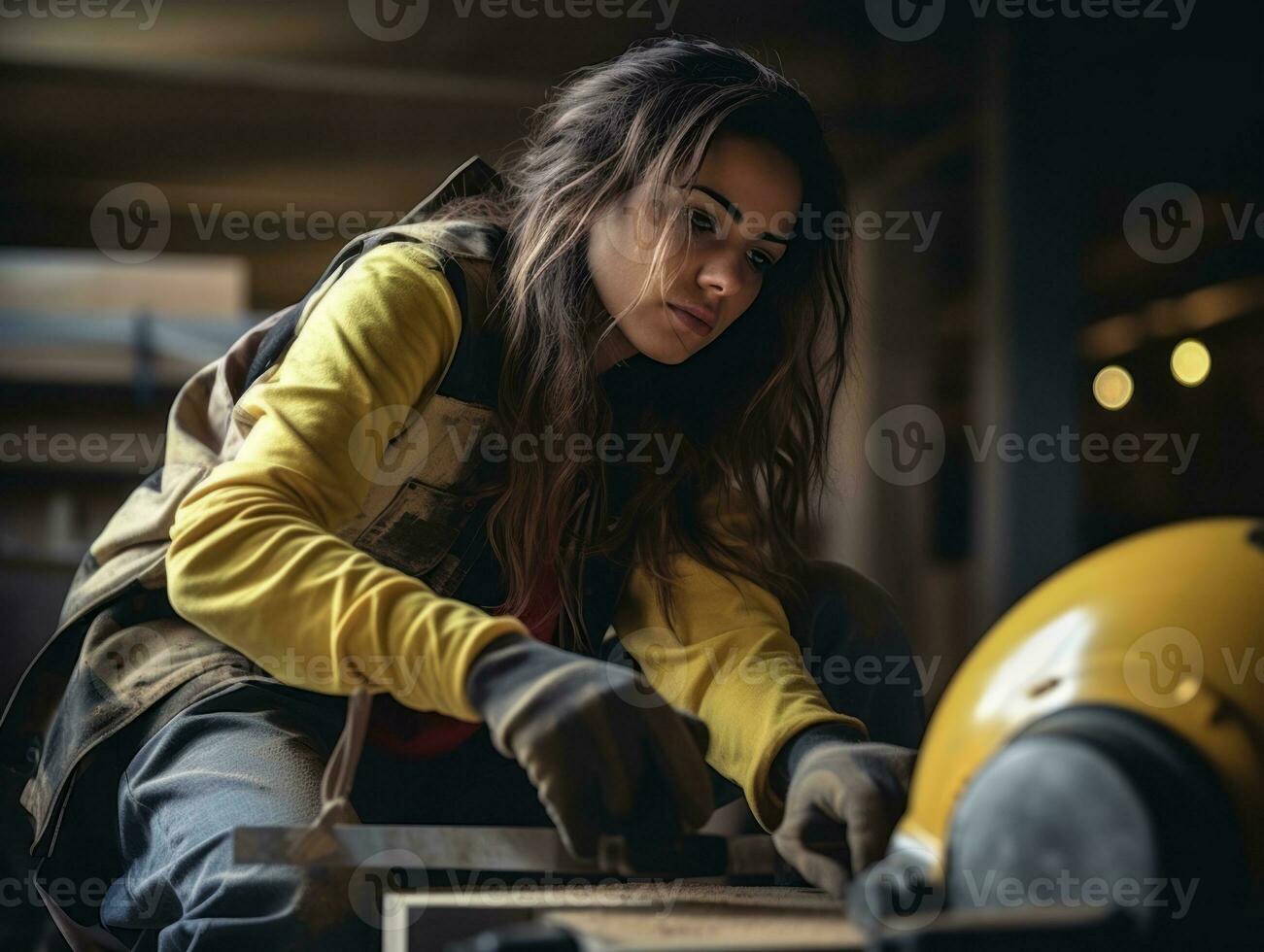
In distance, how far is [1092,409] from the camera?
390 cm

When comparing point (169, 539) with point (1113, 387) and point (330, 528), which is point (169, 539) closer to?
point (330, 528)

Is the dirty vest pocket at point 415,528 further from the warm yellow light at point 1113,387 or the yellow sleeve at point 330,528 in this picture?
the warm yellow light at point 1113,387

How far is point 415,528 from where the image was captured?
116 cm

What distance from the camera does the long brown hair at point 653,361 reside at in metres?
1.18

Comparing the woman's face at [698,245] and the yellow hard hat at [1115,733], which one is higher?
the woman's face at [698,245]

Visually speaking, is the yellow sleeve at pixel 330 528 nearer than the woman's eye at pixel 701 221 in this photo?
Yes

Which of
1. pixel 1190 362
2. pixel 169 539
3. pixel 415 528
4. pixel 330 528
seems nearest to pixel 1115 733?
pixel 330 528

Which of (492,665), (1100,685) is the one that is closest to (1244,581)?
(1100,685)

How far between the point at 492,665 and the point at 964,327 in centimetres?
395

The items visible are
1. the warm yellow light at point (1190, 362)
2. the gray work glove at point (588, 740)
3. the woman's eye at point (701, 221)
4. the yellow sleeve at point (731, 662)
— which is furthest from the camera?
the warm yellow light at point (1190, 362)

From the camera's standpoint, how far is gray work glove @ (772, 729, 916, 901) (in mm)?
853

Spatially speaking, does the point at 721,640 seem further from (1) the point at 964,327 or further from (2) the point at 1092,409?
(1) the point at 964,327

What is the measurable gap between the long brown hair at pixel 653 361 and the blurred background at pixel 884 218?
1.77 metres

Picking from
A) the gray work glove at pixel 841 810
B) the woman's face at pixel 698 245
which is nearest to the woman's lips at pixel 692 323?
the woman's face at pixel 698 245
